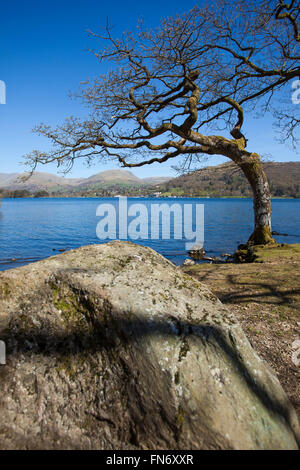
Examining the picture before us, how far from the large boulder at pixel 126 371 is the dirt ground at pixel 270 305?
1.20 m

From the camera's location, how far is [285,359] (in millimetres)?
4094

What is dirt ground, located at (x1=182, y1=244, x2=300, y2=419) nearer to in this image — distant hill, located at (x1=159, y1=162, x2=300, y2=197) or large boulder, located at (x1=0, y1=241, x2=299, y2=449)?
large boulder, located at (x1=0, y1=241, x2=299, y2=449)

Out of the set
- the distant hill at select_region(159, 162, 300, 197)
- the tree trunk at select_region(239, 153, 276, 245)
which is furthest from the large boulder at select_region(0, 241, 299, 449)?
the distant hill at select_region(159, 162, 300, 197)

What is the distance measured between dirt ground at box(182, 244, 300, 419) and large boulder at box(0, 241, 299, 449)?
120cm

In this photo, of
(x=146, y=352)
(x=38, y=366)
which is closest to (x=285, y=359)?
(x=146, y=352)

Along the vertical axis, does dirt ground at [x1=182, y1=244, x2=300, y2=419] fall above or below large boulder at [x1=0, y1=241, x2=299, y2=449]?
below

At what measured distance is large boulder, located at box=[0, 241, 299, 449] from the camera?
2.13 m

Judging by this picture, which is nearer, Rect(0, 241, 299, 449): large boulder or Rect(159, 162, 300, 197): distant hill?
Rect(0, 241, 299, 449): large boulder

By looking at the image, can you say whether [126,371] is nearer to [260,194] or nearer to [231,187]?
[260,194]

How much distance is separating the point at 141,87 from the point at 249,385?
1286 centimetres

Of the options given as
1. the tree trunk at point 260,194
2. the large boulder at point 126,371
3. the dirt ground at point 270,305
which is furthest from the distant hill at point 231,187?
the large boulder at point 126,371

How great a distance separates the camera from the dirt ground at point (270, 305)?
401cm

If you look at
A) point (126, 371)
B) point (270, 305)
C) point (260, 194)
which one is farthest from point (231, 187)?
point (126, 371)
